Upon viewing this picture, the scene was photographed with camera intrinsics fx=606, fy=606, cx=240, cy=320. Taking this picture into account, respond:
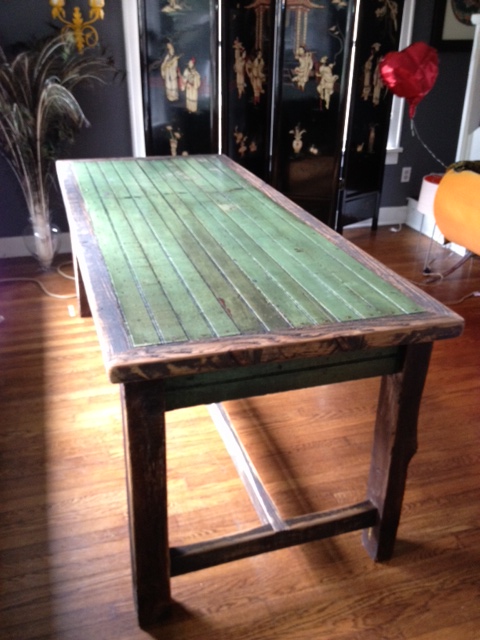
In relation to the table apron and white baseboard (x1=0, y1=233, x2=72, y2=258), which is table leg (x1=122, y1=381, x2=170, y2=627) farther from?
white baseboard (x1=0, y1=233, x2=72, y2=258)

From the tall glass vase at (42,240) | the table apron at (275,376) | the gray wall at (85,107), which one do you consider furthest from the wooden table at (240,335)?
the gray wall at (85,107)

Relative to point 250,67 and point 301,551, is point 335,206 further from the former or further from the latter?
point 301,551

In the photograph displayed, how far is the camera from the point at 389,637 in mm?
1501

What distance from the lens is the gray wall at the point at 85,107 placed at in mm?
3420

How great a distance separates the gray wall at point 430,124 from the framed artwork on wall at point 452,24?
0.05m

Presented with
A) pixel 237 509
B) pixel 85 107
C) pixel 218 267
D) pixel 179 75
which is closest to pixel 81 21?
pixel 85 107

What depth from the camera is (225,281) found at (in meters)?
1.52

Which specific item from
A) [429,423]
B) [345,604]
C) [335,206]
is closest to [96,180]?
[429,423]

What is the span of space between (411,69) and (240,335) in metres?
2.89

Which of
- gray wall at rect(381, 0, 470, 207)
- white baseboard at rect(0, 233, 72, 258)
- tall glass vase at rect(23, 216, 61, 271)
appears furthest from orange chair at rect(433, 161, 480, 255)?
white baseboard at rect(0, 233, 72, 258)

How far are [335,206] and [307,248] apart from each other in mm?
2569

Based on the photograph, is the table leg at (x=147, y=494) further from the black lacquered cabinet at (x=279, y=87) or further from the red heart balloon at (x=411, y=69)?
the red heart balloon at (x=411, y=69)

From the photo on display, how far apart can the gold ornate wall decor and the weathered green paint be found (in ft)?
4.71

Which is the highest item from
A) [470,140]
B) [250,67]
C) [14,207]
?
[250,67]
